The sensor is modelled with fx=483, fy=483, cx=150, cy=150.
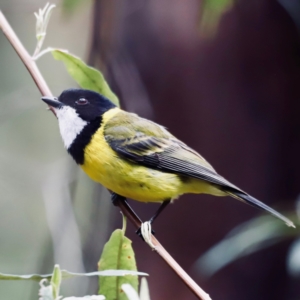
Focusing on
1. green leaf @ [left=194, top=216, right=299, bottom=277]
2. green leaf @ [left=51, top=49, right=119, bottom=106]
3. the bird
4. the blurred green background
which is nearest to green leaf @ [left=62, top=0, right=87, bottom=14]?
green leaf @ [left=51, top=49, right=119, bottom=106]

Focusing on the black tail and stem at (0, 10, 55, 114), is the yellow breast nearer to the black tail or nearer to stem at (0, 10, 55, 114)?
the black tail

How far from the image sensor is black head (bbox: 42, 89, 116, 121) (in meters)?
1.54

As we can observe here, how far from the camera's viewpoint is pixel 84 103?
5.22ft

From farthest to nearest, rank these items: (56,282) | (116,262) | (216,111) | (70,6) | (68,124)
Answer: (216,111), (68,124), (70,6), (116,262), (56,282)

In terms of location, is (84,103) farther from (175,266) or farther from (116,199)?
(175,266)

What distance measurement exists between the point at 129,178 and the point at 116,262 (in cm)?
41

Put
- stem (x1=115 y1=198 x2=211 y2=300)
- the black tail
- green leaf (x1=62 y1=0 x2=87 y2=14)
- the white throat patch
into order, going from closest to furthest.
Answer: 1. stem (x1=115 y1=198 x2=211 y2=300)
2. green leaf (x1=62 y1=0 x2=87 y2=14)
3. the black tail
4. the white throat patch

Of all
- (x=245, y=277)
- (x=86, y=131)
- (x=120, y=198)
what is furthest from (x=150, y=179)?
(x=245, y=277)

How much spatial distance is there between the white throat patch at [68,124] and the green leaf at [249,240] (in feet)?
1.95

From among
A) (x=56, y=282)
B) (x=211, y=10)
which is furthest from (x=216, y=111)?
(x=56, y=282)

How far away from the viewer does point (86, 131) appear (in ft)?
5.10

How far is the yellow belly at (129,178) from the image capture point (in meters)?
1.42

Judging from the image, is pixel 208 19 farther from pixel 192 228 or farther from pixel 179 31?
pixel 192 228

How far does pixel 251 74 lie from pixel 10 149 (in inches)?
77.7
